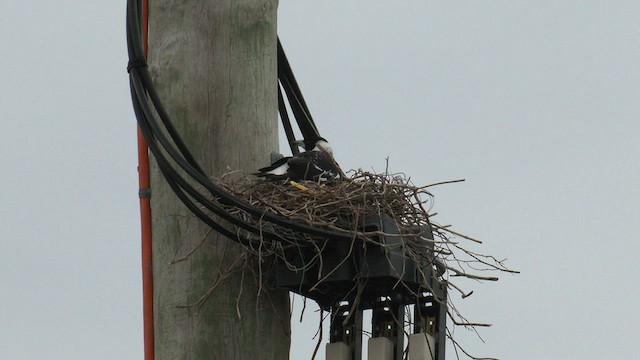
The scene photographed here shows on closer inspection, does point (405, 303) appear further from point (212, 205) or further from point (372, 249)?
point (212, 205)

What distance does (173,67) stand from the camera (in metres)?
5.66

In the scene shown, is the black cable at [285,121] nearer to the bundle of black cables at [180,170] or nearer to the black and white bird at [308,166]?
the black and white bird at [308,166]

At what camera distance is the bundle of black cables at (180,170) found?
5316mm

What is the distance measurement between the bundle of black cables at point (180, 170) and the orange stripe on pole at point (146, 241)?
113 millimetres

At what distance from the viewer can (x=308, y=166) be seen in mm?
6262

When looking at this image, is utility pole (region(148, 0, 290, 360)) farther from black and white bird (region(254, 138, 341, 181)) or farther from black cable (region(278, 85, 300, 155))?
black cable (region(278, 85, 300, 155))

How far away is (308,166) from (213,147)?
0.71 metres

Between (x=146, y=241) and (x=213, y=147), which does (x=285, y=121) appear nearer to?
(x=213, y=147)

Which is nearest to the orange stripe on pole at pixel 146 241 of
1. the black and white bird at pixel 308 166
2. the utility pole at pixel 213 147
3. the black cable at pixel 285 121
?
the utility pole at pixel 213 147

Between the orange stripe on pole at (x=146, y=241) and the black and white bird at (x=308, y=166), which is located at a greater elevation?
the black and white bird at (x=308, y=166)

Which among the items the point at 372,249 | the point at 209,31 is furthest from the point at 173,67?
the point at 372,249

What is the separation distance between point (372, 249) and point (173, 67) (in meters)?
1.00

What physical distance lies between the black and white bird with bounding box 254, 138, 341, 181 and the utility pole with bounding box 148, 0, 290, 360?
66mm

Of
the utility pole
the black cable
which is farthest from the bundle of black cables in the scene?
the black cable
